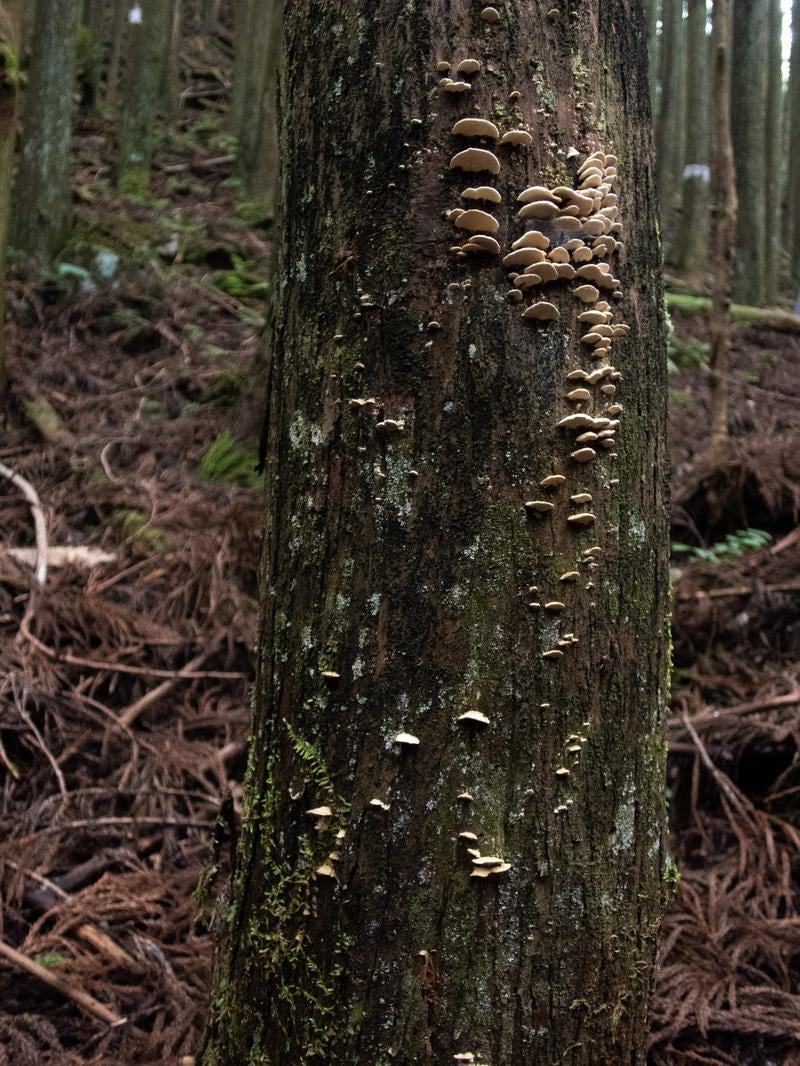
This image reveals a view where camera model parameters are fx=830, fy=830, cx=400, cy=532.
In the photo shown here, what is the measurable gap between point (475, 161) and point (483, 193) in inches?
2.4

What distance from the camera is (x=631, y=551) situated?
1.61 m

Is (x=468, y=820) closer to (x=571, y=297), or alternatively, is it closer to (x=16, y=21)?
(x=571, y=297)

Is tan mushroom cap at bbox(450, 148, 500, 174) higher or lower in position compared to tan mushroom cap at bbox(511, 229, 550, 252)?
higher

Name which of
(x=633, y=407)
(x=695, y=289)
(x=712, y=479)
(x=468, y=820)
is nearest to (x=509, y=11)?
(x=633, y=407)

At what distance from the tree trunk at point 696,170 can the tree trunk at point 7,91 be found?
40.6ft

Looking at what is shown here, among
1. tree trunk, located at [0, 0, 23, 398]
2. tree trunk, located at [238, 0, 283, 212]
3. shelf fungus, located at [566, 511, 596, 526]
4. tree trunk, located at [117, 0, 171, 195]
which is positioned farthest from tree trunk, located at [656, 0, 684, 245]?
shelf fungus, located at [566, 511, 596, 526]

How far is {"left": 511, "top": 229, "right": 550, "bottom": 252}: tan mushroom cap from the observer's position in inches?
58.8

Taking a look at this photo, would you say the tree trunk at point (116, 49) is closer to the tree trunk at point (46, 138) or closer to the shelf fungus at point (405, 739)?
the tree trunk at point (46, 138)

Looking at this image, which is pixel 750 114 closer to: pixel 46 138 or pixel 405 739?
pixel 46 138

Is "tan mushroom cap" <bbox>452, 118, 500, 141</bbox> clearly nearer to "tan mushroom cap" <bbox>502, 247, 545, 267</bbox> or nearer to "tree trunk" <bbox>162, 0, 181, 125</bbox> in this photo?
Answer: "tan mushroom cap" <bbox>502, 247, 545, 267</bbox>

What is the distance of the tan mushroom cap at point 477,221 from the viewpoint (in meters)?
1.48

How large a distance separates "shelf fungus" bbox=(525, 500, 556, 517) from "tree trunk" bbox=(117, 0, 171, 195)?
15401 millimetres

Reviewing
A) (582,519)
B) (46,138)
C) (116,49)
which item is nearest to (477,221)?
(582,519)

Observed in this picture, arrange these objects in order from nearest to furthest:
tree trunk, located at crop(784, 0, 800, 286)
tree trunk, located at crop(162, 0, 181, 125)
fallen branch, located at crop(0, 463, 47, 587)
Answer: fallen branch, located at crop(0, 463, 47, 587) → tree trunk, located at crop(162, 0, 181, 125) → tree trunk, located at crop(784, 0, 800, 286)
